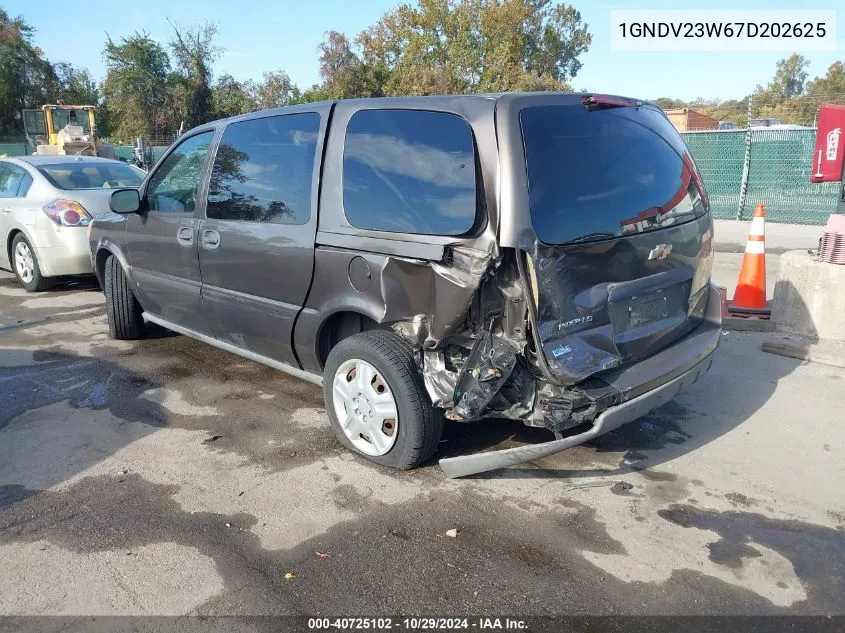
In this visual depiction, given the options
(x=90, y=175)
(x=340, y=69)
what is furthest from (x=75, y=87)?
(x=90, y=175)

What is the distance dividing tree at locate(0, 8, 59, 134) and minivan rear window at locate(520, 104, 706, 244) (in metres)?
47.8

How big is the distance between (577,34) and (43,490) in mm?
50313

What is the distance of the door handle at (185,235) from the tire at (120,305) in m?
1.14

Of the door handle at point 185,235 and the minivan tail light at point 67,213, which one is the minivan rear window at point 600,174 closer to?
the door handle at point 185,235

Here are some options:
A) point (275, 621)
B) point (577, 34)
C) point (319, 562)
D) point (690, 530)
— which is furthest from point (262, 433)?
point (577, 34)

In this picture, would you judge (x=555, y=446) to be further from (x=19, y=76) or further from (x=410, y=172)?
(x=19, y=76)

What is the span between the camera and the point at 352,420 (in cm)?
378

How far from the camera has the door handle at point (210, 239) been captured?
453 cm

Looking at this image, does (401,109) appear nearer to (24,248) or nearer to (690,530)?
(690,530)

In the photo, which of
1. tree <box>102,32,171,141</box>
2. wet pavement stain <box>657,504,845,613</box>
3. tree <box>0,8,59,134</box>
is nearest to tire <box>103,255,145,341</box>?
wet pavement stain <box>657,504,845,613</box>

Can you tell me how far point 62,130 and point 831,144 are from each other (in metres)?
23.2

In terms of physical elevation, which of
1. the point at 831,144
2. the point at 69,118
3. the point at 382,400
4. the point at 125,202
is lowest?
the point at 382,400

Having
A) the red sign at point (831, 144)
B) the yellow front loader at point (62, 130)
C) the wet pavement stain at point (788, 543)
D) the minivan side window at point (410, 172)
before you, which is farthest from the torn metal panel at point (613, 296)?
the yellow front loader at point (62, 130)

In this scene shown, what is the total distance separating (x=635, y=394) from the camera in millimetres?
3303
